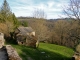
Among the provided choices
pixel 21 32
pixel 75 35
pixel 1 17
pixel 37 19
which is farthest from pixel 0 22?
pixel 75 35

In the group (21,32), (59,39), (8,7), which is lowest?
(59,39)

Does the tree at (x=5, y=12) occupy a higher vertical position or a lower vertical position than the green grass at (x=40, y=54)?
higher

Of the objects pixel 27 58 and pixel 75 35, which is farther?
pixel 75 35

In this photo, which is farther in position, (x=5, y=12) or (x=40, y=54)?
(x=5, y=12)

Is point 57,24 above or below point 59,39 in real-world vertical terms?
above

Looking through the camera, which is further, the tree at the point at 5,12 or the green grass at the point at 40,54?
the tree at the point at 5,12

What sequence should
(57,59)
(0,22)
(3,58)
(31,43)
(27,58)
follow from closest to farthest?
(3,58) < (27,58) < (57,59) < (31,43) < (0,22)

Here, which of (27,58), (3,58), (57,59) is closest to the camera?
(3,58)

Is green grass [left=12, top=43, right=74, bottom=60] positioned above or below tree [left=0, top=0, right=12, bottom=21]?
below

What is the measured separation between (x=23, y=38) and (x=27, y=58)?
11.3 meters

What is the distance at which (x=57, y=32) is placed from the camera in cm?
5678

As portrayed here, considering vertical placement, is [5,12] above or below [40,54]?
above

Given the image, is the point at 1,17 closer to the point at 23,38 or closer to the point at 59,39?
the point at 59,39

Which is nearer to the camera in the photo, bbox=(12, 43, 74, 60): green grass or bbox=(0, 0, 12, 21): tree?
bbox=(12, 43, 74, 60): green grass
